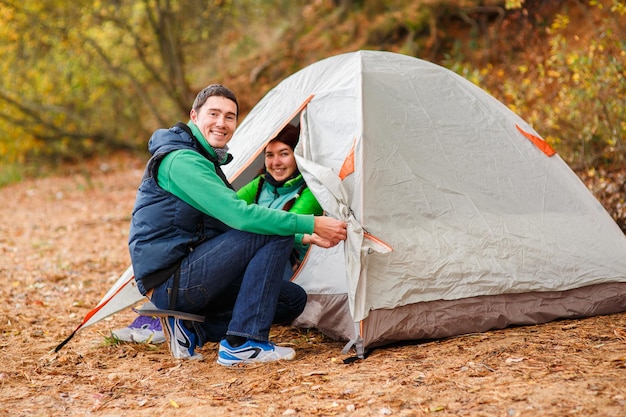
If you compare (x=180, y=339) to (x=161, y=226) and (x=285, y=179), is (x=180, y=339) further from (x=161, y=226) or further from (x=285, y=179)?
(x=285, y=179)

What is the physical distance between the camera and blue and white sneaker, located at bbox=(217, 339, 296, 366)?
3467 millimetres

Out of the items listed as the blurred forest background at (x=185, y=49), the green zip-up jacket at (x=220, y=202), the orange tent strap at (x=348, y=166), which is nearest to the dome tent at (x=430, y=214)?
the orange tent strap at (x=348, y=166)

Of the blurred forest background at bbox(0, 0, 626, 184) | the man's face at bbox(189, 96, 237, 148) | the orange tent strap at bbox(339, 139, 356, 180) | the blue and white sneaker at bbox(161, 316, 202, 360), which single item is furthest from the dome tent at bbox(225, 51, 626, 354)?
the blurred forest background at bbox(0, 0, 626, 184)

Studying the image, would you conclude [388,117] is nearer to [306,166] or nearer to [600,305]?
[306,166]

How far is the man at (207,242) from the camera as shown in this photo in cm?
331

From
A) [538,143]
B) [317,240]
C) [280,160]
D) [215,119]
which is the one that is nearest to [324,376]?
[317,240]

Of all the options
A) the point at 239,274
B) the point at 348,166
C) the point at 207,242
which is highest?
the point at 348,166

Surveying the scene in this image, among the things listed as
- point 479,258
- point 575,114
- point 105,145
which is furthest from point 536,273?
point 105,145

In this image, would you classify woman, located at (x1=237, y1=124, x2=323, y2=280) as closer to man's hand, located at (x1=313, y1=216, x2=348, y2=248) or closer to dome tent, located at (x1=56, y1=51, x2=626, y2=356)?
dome tent, located at (x1=56, y1=51, x2=626, y2=356)

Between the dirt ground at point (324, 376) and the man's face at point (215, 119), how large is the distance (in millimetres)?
1267

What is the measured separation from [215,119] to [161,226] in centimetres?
66

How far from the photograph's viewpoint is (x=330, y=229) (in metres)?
3.43

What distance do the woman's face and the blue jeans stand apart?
94 cm

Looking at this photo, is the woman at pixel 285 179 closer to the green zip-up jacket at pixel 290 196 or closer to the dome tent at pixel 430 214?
the green zip-up jacket at pixel 290 196
